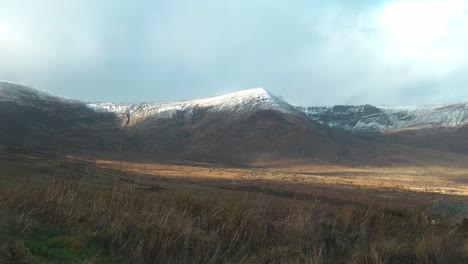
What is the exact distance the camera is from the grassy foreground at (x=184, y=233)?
6.66 meters

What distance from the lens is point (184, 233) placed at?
7.53 meters

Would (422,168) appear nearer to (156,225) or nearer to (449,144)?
(449,144)

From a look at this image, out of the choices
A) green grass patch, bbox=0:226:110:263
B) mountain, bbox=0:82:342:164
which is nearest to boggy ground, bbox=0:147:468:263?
green grass patch, bbox=0:226:110:263

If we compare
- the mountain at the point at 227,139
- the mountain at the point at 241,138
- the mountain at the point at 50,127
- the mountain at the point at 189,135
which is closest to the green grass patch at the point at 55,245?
the mountain at the point at 227,139

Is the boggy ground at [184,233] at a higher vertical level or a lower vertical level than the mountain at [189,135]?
lower

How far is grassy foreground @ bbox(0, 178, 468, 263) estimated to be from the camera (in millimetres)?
6660

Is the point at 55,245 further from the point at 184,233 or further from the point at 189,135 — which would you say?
the point at 189,135

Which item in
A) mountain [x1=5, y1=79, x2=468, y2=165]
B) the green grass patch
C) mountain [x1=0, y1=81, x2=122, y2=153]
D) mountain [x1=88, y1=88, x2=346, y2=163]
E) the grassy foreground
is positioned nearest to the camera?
the green grass patch

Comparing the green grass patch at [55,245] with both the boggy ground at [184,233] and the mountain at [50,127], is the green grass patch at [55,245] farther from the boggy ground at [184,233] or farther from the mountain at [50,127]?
the mountain at [50,127]

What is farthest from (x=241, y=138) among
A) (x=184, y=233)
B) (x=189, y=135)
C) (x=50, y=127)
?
(x=184, y=233)

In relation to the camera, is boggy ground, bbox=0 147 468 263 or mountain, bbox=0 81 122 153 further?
mountain, bbox=0 81 122 153

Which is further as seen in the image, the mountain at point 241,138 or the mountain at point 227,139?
the mountain at point 241,138

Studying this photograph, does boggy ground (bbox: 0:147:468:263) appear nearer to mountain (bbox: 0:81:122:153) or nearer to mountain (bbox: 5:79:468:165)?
mountain (bbox: 5:79:468:165)

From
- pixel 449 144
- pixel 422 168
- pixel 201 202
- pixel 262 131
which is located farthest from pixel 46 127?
pixel 201 202
